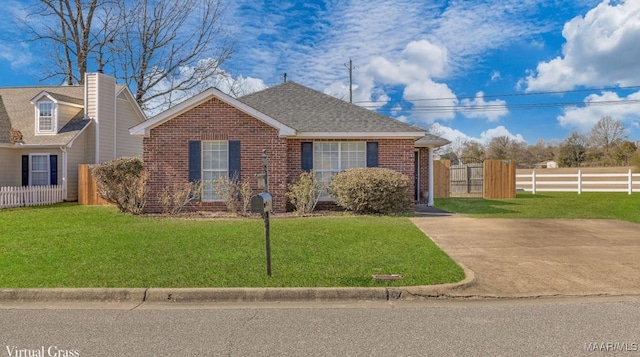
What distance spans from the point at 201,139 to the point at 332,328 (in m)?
10.3

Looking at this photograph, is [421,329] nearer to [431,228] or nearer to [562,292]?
[562,292]

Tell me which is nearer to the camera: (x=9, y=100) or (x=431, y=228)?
(x=431, y=228)

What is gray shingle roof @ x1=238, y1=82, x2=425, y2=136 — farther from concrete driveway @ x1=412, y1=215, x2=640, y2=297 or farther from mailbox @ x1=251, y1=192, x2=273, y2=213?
mailbox @ x1=251, y1=192, x2=273, y2=213

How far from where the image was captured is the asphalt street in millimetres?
4051

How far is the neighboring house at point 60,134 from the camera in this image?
18.9 m

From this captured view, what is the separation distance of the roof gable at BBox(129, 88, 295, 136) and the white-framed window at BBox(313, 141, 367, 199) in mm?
1595

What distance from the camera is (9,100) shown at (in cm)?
2219

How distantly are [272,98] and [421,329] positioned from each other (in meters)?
14.4

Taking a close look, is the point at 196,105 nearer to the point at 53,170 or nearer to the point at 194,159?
the point at 194,159

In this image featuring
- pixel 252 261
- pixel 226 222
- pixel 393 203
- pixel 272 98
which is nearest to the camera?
pixel 252 261

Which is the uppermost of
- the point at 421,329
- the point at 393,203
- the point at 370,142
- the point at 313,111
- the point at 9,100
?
the point at 9,100

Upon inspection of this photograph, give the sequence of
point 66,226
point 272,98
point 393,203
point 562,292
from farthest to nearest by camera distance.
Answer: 1. point 272,98
2. point 393,203
3. point 66,226
4. point 562,292

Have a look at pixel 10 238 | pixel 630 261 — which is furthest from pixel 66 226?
pixel 630 261

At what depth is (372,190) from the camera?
42.5ft
